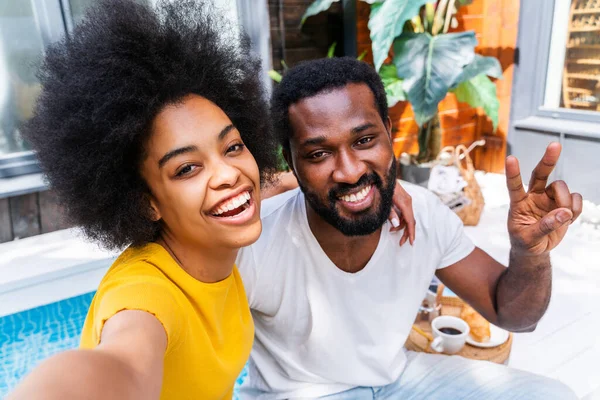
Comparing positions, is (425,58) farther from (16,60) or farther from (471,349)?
A: (16,60)

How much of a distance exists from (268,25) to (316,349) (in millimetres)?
2778

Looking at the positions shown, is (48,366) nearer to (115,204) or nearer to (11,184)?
(115,204)

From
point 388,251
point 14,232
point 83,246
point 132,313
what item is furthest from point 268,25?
point 132,313

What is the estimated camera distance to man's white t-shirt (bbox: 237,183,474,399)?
1331 mm

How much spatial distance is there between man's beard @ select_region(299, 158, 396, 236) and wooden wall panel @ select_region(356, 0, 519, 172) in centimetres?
298

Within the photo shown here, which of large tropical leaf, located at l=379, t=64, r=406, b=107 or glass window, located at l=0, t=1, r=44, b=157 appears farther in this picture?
large tropical leaf, located at l=379, t=64, r=406, b=107

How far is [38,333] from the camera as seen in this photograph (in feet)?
9.14

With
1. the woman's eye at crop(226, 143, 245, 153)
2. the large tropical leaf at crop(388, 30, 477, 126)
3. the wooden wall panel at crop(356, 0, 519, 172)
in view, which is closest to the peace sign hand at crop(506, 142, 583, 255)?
the woman's eye at crop(226, 143, 245, 153)

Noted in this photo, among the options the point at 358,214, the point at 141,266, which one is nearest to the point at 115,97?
the point at 141,266

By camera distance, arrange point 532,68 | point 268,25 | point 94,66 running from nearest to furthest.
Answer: point 94,66
point 268,25
point 532,68

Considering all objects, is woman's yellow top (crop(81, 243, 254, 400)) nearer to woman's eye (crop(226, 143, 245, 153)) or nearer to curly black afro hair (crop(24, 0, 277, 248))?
curly black afro hair (crop(24, 0, 277, 248))

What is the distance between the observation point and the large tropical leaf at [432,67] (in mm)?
3207

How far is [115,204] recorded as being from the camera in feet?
3.45

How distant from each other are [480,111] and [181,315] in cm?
445
